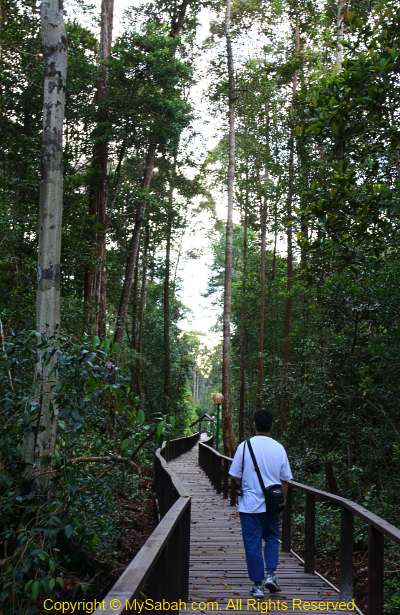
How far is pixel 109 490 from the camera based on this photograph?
8.96 metres

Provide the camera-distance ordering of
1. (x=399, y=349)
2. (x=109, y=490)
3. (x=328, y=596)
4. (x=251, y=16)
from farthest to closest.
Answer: (x=251, y=16) → (x=399, y=349) → (x=109, y=490) → (x=328, y=596)

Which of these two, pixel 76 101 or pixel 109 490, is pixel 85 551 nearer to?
pixel 109 490

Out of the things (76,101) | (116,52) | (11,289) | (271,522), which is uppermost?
(116,52)

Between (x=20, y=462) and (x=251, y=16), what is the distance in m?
25.4

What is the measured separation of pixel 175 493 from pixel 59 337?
6.42 feet

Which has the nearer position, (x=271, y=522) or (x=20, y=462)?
(x=271, y=522)

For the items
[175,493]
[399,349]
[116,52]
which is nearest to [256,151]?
[116,52]

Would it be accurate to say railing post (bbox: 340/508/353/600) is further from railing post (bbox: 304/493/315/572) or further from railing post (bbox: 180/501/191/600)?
railing post (bbox: 180/501/191/600)

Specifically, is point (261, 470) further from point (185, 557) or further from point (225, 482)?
point (225, 482)

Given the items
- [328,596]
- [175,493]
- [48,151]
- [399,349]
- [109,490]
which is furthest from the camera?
[399,349]

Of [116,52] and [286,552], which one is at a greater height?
[116,52]

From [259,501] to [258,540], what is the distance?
333mm

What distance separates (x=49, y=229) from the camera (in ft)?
23.4

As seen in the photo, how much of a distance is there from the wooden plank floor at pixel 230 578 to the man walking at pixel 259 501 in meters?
0.21
